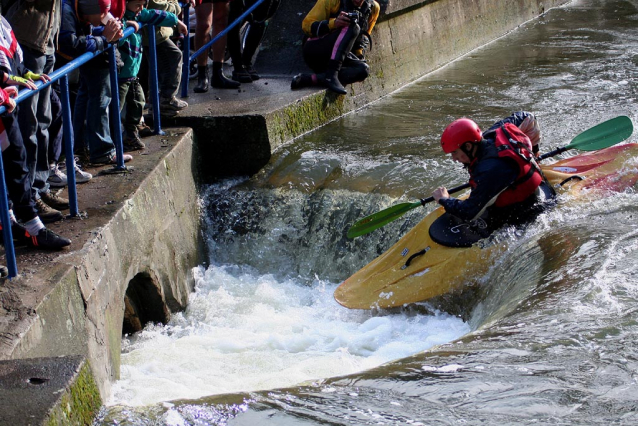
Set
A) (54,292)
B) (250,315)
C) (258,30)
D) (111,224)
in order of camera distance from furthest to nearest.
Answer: (258,30)
(250,315)
(111,224)
(54,292)

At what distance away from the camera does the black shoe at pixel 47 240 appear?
418 cm

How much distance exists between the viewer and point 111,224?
4.68 meters

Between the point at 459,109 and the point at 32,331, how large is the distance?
19.2 feet

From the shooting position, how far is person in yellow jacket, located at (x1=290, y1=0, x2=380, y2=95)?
7.80 metres

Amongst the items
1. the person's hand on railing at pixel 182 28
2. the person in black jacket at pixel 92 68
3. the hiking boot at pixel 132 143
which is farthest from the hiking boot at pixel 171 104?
the person in black jacket at pixel 92 68

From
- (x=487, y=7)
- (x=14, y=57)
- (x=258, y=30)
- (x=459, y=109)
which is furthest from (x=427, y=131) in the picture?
(x=487, y=7)

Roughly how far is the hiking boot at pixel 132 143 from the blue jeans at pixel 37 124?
129 centimetres

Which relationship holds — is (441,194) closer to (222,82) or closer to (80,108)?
(80,108)

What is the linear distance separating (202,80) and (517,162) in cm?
367

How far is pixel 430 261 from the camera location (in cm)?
531

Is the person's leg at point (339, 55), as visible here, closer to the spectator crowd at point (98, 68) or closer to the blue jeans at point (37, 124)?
the spectator crowd at point (98, 68)

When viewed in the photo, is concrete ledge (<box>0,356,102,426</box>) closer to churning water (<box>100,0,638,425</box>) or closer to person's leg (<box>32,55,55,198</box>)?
churning water (<box>100,0,638,425</box>)

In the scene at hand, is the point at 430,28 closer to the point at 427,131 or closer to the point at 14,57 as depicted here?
the point at 427,131

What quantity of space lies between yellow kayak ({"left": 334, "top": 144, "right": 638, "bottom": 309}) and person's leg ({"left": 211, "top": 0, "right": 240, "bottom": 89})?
2999 mm
